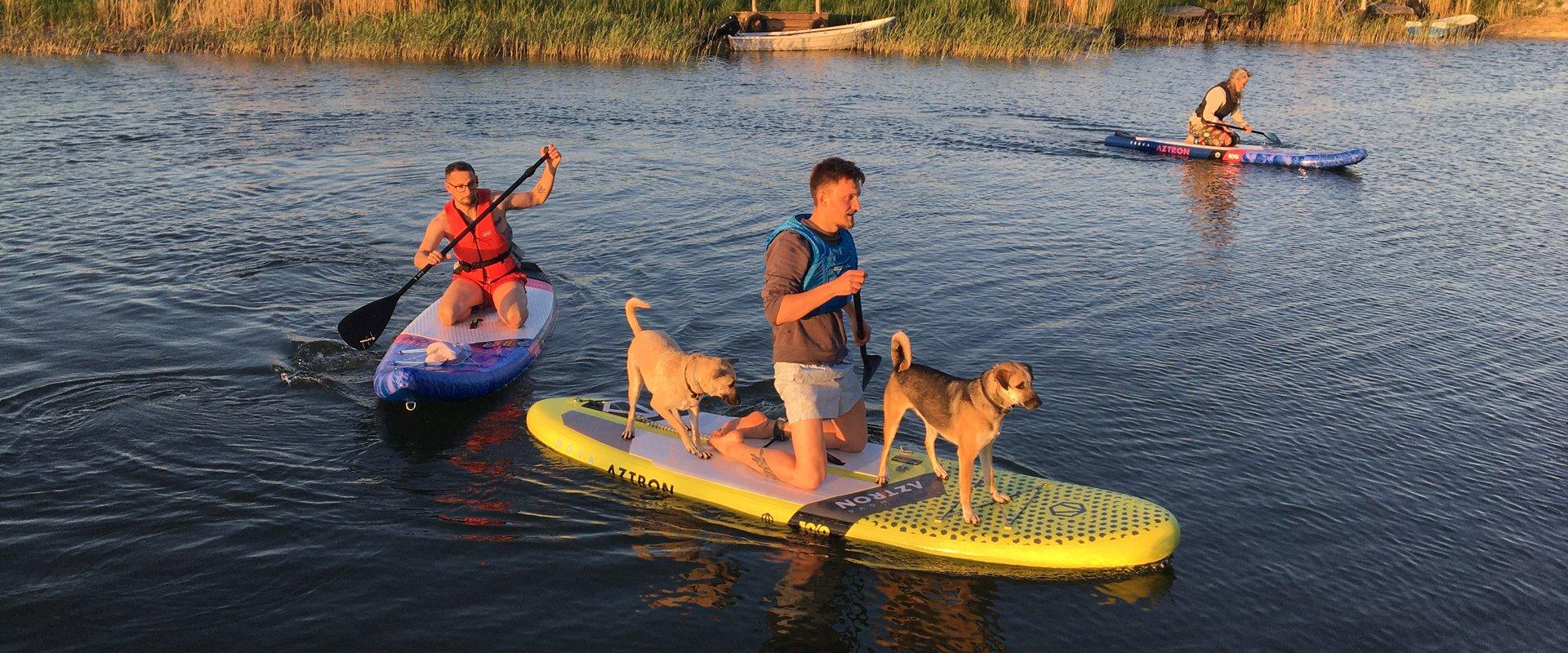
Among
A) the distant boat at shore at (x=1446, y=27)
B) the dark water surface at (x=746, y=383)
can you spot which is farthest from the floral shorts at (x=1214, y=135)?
the distant boat at shore at (x=1446, y=27)

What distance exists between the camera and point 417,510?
7395 millimetres

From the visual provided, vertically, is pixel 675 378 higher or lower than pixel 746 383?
higher

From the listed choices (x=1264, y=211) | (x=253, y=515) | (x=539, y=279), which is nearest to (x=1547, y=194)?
(x=1264, y=211)

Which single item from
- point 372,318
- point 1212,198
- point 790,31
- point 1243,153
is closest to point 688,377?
point 372,318

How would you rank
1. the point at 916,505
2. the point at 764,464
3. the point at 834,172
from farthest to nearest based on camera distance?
1. the point at 764,464
2. the point at 916,505
3. the point at 834,172

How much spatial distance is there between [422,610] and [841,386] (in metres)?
2.69

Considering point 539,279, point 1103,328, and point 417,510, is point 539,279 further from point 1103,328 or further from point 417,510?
point 1103,328

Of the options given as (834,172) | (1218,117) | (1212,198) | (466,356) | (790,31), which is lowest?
(466,356)

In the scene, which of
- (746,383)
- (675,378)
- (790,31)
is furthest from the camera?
(790,31)

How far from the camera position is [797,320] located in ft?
22.0

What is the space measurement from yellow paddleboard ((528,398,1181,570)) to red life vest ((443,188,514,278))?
2.46 m

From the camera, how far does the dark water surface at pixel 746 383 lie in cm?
636

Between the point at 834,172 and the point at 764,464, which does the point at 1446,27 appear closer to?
the point at 764,464

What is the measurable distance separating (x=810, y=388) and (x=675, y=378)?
98 centimetres
